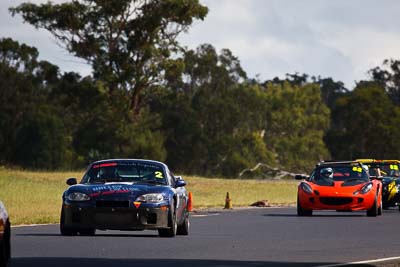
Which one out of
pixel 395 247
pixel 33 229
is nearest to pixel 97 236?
pixel 33 229

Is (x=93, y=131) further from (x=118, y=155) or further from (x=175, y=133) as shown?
(x=175, y=133)

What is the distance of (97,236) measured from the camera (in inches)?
861

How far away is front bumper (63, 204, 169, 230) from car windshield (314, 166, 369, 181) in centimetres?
1217

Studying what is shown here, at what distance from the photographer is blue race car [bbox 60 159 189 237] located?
68.4 ft

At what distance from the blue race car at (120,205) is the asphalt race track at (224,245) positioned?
26 centimetres

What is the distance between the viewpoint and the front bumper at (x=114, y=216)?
68.3 feet

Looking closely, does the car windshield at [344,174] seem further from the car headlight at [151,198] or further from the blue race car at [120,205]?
the car headlight at [151,198]

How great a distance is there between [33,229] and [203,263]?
Result: 952 centimetres

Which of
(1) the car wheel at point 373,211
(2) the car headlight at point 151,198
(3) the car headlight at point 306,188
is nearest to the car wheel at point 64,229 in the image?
(2) the car headlight at point 151,198

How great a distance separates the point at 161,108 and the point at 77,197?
80124 millimetres

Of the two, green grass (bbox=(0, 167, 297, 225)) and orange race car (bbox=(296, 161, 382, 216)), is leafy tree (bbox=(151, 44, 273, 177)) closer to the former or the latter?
green grass (bbox=(0, 167, 297, 225))

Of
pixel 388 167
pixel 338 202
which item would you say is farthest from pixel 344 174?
pixel 388 167

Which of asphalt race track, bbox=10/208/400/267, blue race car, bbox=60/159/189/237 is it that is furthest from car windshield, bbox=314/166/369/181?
blue race car, bbox=60/159/189/237

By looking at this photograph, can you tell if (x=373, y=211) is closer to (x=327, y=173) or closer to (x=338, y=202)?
(x=338, y=202)
